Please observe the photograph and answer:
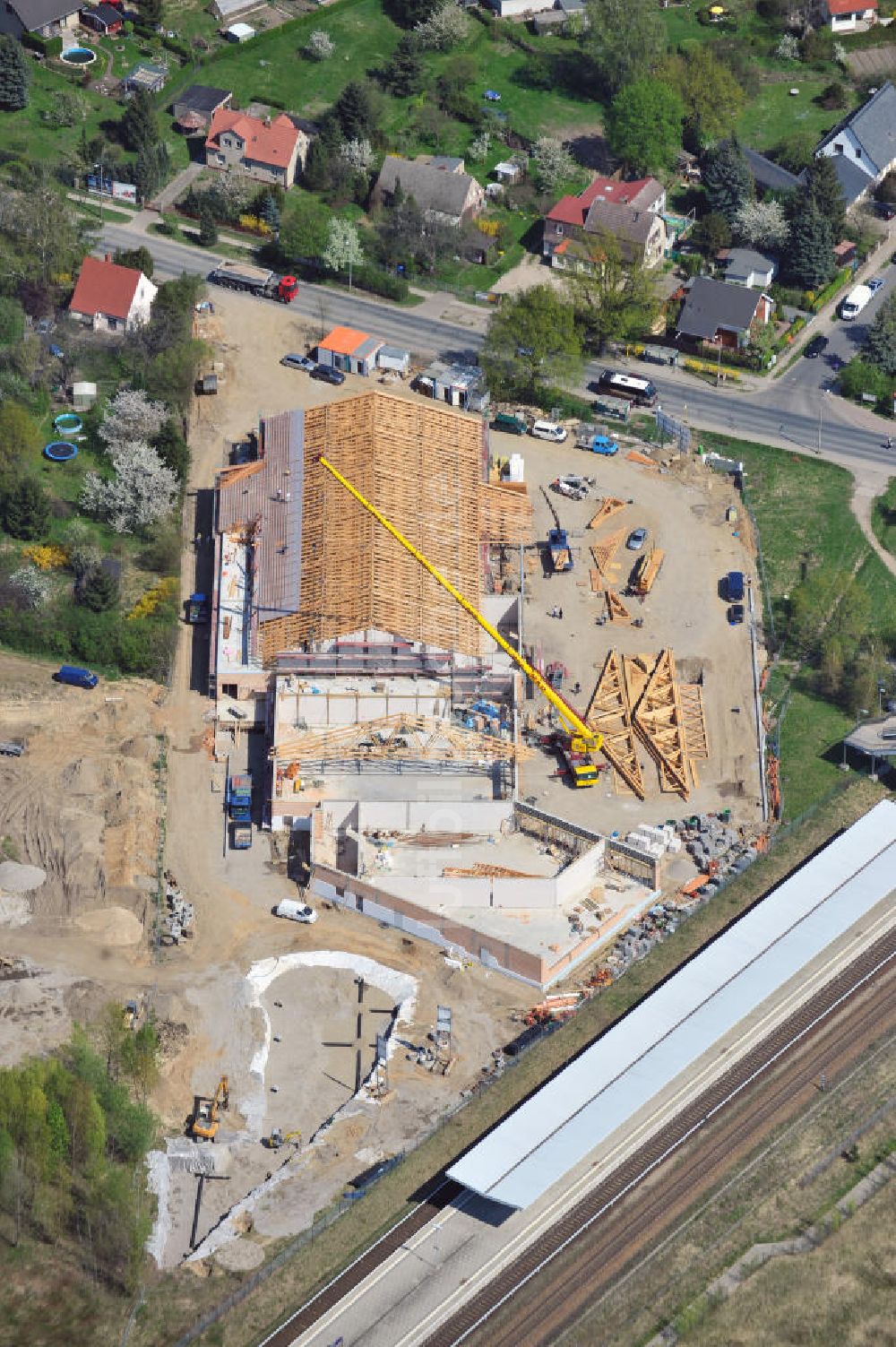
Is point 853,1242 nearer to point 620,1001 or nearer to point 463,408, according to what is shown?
point 620,1001

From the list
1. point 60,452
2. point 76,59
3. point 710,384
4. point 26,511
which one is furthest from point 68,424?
point 76,59

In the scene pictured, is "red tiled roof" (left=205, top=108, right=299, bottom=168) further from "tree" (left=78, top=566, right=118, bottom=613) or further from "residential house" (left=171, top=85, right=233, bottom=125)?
"tree" (left=78, top=566, right=118, bottom=613)

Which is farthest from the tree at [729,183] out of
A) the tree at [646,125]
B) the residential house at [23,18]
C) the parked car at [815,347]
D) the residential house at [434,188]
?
the residential house at [23,18]

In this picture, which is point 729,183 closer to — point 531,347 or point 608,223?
point 608,223

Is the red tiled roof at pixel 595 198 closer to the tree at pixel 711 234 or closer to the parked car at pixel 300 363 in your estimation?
the tree at pixel 711 234

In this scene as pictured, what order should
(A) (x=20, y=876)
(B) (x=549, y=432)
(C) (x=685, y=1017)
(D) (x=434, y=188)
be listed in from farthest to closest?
(D) (x=434, y=188) → (B) (x=549, y=432) → (A) (x=20, y=876) → (C) (x=685, y=1017)

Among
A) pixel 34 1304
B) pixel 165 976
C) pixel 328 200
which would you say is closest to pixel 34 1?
pixel 328 200
